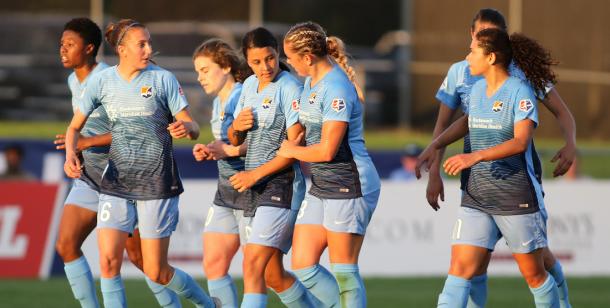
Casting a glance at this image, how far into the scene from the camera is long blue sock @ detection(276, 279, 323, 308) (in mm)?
8875

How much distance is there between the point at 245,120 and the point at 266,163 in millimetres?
302

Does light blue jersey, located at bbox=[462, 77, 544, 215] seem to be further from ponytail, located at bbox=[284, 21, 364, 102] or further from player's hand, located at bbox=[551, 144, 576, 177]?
ponytail, located at bbox=[284, 21, 364, 102]

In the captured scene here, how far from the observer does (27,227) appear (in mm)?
13828

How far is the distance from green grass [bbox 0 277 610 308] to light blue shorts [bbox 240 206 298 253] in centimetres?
338

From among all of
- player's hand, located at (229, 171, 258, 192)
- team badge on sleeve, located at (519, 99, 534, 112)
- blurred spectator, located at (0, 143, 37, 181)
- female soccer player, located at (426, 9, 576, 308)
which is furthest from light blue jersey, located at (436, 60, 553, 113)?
blurred spectator, located at (0, 143, 37, 181)

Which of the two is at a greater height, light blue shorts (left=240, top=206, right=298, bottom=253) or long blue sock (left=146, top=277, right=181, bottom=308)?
light blue shorts (left=240, top=206, right=298, bottom=253)

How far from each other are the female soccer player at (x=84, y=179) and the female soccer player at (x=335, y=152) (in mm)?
1366

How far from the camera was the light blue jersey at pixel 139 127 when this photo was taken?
882 cm

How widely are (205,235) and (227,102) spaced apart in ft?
3.04

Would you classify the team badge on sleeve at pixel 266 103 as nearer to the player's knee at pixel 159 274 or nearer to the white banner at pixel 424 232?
the player's knee at pixel 159 274

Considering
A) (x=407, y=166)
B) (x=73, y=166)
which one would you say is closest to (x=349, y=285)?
(x=73, y=166)

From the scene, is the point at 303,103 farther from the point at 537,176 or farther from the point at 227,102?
the point at 537,176

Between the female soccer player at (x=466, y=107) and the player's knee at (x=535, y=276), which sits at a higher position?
the female soccer player at (x=466, y=107)

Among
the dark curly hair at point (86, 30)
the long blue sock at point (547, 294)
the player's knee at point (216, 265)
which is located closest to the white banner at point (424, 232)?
the dark curly hair at point (86, 30)
